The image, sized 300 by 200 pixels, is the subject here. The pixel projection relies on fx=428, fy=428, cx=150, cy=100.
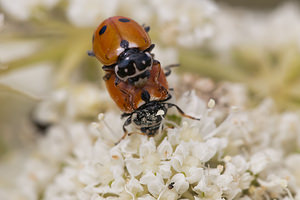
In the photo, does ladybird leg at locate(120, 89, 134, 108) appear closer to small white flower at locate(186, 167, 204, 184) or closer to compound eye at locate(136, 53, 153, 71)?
compound eye at locate(136, 53, 153, 71)

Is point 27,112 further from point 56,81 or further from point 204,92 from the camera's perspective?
point 204,92

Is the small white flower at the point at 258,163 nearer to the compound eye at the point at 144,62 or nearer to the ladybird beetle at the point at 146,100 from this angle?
the ladybird beetle at the point at 146,100

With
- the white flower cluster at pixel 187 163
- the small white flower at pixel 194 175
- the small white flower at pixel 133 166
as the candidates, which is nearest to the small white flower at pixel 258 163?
the white flower cluster at pixel 187 163

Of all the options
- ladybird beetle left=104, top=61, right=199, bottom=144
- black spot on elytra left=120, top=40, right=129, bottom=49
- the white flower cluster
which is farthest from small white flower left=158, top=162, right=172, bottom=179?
black spot on elytra left=120, top=40, right=129, bottom=49

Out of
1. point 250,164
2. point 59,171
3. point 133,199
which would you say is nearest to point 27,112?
point 59,171

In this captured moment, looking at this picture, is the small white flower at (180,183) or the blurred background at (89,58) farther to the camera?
the blurred background at (89,58)

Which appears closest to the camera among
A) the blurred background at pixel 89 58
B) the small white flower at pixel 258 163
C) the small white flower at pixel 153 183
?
the small white flower at pixel 153 183

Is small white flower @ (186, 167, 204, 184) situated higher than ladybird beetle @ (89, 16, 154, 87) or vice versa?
ladybird beetle @ (89, 16, 154, 87)
